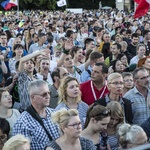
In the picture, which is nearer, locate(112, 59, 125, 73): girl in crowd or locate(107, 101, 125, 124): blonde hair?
locate(107, 101, 125, 124): blonde hair

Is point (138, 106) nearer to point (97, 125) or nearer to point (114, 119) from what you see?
point (114, 119)

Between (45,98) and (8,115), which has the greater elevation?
(45,98)

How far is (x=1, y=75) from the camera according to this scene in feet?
28.8

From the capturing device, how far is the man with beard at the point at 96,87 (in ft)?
21.4

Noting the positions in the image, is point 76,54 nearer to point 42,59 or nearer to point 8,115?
point 42,59

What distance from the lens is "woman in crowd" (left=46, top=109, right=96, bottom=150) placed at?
175 inches

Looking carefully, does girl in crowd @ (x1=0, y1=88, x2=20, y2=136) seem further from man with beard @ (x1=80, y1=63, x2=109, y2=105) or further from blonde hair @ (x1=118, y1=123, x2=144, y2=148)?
blonde hair @ (x1=118, y1=123, x2=144, y2=148)

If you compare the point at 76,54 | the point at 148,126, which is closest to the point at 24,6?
the point at 76,54

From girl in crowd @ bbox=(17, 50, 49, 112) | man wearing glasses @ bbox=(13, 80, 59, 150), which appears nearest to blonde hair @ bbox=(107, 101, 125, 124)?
man wearing glasses @ bbox=(13, 80, 59, 150)

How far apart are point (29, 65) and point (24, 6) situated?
59074 mm

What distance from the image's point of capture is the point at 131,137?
4.57 meters

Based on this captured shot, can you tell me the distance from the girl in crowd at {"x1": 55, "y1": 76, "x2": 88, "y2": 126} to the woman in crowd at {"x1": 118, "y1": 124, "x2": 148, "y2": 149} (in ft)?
3.73

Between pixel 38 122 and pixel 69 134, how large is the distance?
1.85ft

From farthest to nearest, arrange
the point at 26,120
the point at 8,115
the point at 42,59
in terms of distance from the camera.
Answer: the point at 42,59, the point at 8,115, the point at 26,120
